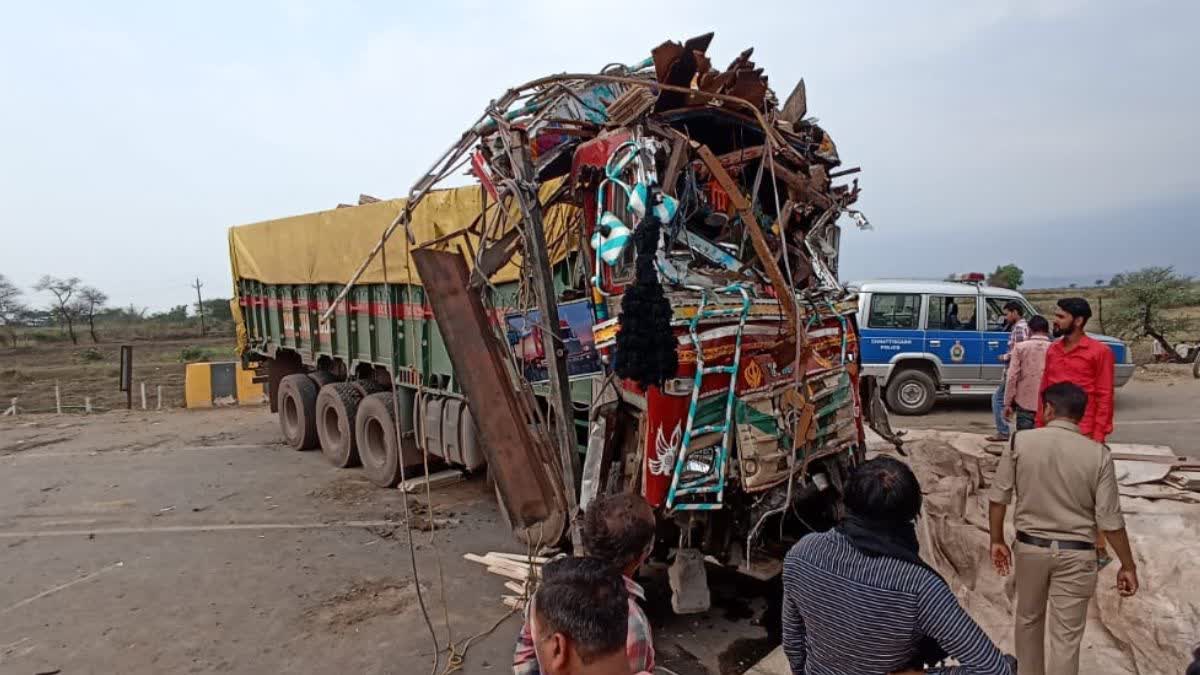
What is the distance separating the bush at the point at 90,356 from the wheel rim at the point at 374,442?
99.3ft

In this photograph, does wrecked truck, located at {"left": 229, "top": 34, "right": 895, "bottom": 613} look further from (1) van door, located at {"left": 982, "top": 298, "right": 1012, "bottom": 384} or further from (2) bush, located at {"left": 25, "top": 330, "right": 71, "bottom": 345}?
(2) bush, located at {"left": 25, "top": 330, "right": 71, "bottom": 345}

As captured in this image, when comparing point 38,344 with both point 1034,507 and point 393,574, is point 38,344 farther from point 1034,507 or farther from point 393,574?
point 1034,507

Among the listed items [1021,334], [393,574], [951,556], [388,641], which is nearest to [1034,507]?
[951,556]

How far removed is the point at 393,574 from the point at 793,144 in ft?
14.9

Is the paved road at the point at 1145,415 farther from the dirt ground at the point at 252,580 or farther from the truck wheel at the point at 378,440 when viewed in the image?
the truck wheel at the point at 378,440

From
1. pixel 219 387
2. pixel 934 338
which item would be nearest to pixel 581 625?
pixel 934 338

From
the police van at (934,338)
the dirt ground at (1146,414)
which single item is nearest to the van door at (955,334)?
the police van at (934,338)

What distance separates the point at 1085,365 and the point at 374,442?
709cm

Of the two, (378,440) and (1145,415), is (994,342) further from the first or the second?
(378,440)

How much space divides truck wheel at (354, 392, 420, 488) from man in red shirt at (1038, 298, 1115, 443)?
6.20 m

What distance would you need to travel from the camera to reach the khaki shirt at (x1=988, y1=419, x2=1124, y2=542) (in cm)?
294

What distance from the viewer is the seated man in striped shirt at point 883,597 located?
1.82m

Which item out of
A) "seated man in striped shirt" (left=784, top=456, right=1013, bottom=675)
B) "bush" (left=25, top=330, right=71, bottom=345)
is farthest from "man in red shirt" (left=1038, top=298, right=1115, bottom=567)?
"bush" (left=25, top=330, right=71, bottom=345)

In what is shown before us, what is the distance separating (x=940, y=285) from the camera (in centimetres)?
1041
